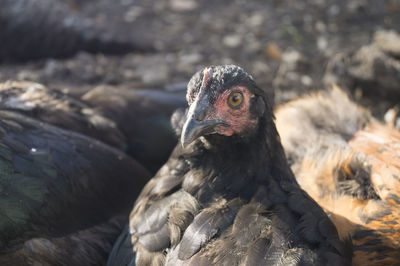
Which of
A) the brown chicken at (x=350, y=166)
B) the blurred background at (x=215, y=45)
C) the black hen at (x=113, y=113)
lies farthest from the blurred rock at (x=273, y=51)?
→ the black hen at (x=113, y=113)

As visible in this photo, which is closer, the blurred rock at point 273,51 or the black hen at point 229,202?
the black hen at point 229,202

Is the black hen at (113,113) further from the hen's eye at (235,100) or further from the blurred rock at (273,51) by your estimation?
the blurred rock at (273,51)

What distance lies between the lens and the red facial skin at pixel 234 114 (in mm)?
1933

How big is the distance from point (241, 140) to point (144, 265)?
2.27 feet

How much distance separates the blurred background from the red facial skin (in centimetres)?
166

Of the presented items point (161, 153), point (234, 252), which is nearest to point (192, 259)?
point (234, 252)

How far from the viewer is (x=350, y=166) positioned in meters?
2.65

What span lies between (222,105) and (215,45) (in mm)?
3364

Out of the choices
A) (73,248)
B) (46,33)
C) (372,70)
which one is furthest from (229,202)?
(46,33)

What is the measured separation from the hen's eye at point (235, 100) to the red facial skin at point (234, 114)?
0.04ft

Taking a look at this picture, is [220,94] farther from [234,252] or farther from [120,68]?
[120,68]

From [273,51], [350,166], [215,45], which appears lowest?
[350,166]

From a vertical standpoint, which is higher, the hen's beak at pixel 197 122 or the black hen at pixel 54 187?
the hen's beak at pixel 197 122

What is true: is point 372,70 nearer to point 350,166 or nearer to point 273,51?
point 273,51
